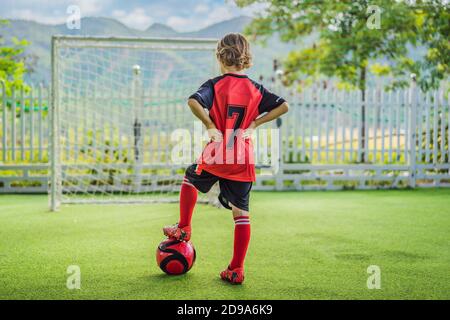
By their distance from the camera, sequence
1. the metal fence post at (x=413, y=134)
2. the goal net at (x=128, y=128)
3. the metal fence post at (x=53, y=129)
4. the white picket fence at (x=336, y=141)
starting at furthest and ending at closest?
the metal fence post at (x=413, y=134) < the white picket fence at (x=336, y=141) < the goal net at (x=128, y=128) < the metal fence post at (x=53, y=129)

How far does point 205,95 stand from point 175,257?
106 centimetres

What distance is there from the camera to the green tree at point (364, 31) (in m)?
14.0

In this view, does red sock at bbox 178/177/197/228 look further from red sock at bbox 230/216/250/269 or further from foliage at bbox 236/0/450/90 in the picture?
foliage at bbox 236/0/450/90

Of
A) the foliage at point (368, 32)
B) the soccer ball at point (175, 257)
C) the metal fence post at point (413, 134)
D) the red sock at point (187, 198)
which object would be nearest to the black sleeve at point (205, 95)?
the red sock at point (187, 198)

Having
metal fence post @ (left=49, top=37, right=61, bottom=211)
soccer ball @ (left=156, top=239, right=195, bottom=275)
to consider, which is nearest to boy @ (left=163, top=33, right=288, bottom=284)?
soccer ball @ (left=156, top=239, right=195, bottom=275)

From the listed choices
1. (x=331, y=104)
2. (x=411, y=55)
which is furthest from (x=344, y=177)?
(x=411, y=55)

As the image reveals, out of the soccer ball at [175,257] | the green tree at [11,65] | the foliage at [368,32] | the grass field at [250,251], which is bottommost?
the grass field at [250,251]

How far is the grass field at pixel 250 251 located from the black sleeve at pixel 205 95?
3.59 feet

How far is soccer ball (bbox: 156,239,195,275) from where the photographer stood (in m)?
3.67

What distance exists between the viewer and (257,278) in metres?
3.61

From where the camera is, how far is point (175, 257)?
3670 mm

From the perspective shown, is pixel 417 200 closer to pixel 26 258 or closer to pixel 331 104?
pixel 331 104

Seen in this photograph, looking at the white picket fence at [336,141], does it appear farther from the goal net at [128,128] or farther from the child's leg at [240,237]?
the child's leg at [240,237]

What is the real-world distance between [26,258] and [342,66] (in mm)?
11738
